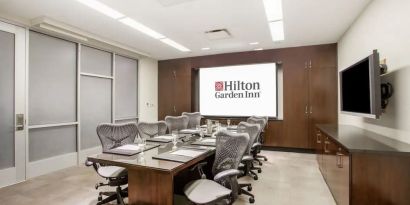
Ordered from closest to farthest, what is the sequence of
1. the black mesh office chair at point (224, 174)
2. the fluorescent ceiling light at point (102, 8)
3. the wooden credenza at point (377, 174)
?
the wooden credenza at point (377, 174)
the black mesh office chair at point (224, 174)
the fluorescent ceiling light at point (102, 8)

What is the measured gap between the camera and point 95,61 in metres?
5.26

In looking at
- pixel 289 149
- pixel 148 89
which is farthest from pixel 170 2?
pixel 289 149

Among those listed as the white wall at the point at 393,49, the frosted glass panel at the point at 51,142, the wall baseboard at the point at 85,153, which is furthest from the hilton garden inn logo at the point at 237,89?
the frosted glass panel at the point at 51,142

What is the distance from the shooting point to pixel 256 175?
12.6ft

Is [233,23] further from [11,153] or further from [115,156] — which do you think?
[11,153]

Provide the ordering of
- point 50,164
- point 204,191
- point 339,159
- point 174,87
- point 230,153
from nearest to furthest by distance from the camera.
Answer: point 204,191
point 230,153
point 339,159
point 50,164
point 174,87

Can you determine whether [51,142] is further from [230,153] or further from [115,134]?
[230,153]

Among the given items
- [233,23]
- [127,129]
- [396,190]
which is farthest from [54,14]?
[396,190]

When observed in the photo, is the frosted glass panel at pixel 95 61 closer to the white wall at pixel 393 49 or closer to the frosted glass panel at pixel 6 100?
the frosted glass panel at pixel 6 100

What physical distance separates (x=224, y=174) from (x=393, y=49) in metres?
2.52

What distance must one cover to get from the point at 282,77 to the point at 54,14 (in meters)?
5.31

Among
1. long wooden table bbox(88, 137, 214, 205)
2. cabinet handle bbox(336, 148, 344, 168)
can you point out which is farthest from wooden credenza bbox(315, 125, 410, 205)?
long wooden table bbox(88, 137, 214, 205)

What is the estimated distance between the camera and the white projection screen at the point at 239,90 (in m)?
6.19

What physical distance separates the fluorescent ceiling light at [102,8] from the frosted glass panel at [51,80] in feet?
5.30
